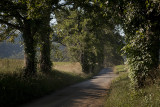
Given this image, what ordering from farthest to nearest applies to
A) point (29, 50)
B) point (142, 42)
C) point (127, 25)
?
point (29, 50)
point (127, 25)
point (142, 42)

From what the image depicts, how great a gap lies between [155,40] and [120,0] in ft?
10.5

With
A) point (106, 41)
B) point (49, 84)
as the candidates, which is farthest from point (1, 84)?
point (106, 41)

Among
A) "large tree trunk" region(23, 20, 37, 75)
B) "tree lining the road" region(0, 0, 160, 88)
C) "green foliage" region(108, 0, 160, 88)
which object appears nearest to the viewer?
"tree lining the road" region(0, 0, 160, 88)

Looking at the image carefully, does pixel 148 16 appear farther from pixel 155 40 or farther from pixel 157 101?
pixel 157 101

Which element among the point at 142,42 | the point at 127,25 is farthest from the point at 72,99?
the point at 127,25

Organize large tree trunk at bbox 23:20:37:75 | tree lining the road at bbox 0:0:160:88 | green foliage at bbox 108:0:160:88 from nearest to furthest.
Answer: tree lining the road at bbox 0:0:160:88
green foliage at bbox 108:0:160:88
large tree trunk at bbox 23:20:37:75

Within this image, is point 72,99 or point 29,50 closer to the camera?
point 72,99

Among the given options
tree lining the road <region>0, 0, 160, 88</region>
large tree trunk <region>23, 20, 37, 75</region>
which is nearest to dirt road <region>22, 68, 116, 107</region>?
tree lining the road <region>0, 0, 160, 88</region>

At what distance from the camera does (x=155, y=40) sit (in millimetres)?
8070

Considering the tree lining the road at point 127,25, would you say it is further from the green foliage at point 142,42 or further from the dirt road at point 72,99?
the dirt road at point 72,99

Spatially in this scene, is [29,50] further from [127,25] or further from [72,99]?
[127,25]

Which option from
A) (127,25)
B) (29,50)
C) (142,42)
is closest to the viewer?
(142,42)

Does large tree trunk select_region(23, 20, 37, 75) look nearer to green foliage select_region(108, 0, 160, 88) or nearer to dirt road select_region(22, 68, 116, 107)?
dirt road select_region(22, 68, 116, 107)

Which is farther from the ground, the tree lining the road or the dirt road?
the tree lining the road
